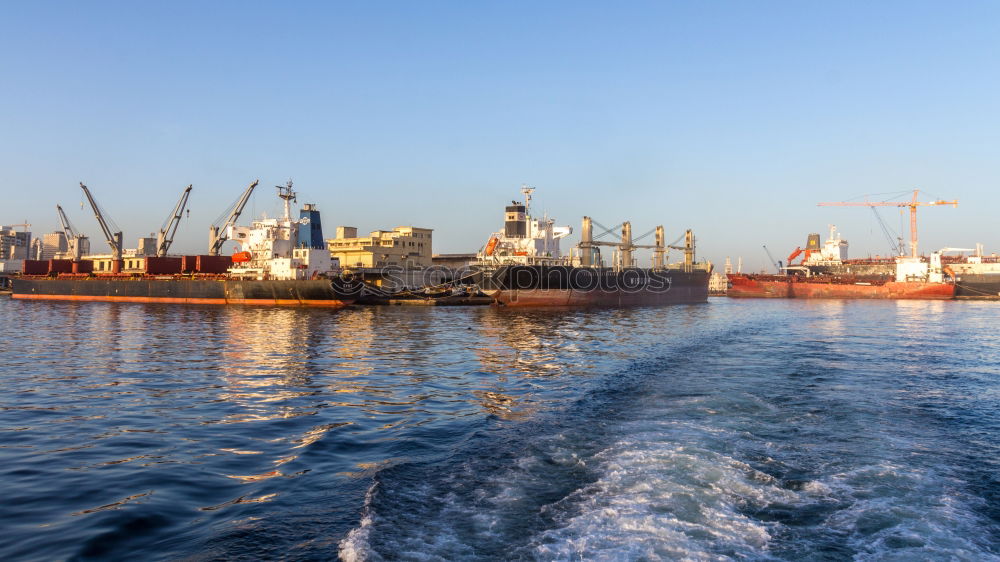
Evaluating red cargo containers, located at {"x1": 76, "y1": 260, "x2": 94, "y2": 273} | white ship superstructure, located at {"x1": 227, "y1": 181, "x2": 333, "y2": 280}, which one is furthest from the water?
red cargo containers, located at {"x1": 76, "y1": 260, "x2": 94, "y2": 273}

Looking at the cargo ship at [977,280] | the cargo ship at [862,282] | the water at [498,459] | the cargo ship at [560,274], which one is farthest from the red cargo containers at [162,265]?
the cargo ship at [977,280]

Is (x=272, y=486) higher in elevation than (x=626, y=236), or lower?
lower

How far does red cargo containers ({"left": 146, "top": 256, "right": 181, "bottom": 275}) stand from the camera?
2625 inches

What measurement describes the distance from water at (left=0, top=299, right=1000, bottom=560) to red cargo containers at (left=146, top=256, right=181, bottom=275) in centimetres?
5425

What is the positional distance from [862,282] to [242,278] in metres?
91.5

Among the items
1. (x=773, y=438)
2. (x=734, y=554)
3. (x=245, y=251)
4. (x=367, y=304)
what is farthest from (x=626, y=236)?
(x=734, y=554)

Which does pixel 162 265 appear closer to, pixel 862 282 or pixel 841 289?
pixel 841 289

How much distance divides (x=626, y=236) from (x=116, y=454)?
6741 centimetres

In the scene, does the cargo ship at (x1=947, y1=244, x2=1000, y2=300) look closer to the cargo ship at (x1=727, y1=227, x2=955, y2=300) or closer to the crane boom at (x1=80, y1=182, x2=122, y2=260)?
the cargo ship at (x1=727, y1=227, x2=955, y2=300)

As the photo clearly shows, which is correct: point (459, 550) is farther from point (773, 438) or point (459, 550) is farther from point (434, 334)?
point (434, 334)

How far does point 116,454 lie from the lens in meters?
8.67

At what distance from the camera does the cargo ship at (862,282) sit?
274 ft

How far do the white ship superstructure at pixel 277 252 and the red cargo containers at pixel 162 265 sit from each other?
12.4 meters

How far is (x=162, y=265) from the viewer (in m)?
67.4
